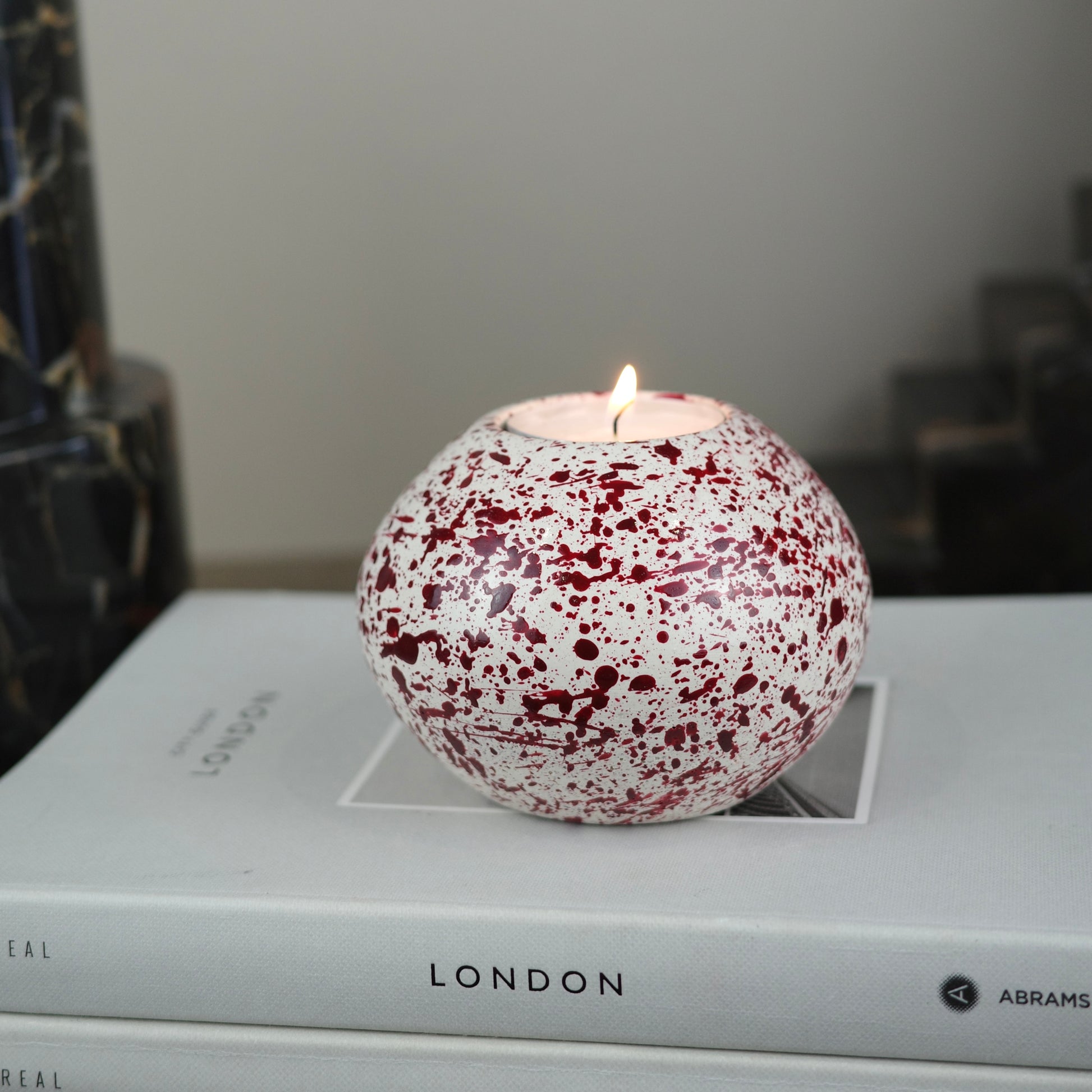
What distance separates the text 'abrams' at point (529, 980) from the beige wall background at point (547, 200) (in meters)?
1.12

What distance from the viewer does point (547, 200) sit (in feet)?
5.00

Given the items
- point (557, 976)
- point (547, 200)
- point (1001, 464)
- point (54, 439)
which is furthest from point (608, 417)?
point (547, 200)

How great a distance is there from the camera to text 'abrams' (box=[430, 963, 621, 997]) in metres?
0.48

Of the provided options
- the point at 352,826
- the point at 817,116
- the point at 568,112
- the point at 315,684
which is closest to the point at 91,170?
the point at 315,684

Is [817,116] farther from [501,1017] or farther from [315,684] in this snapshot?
[501,1017]

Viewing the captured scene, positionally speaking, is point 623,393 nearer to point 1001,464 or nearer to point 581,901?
point 581,901

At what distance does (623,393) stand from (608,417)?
37mm

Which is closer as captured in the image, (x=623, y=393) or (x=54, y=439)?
(x=623, y=393)

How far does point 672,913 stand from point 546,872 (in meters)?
0.06

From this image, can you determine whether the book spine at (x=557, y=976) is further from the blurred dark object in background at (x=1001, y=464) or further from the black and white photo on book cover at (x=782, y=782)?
the blurred dark object in background at (x=1001, y=464)

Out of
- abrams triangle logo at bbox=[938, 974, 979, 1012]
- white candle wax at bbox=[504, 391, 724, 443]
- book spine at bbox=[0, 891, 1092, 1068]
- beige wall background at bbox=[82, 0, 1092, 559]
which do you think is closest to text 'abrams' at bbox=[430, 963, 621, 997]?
book spine at bbox=[0, 891, 1092, 1068]

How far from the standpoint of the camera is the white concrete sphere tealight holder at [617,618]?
477 mm

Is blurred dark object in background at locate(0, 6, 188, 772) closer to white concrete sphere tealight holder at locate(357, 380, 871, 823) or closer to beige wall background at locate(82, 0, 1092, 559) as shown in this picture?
white concrete sphere tealight holder at locate(357, 380, 871, 823)

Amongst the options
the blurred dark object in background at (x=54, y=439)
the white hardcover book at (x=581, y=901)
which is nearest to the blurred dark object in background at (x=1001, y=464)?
the white hardcover book at (x=581, y=901)
